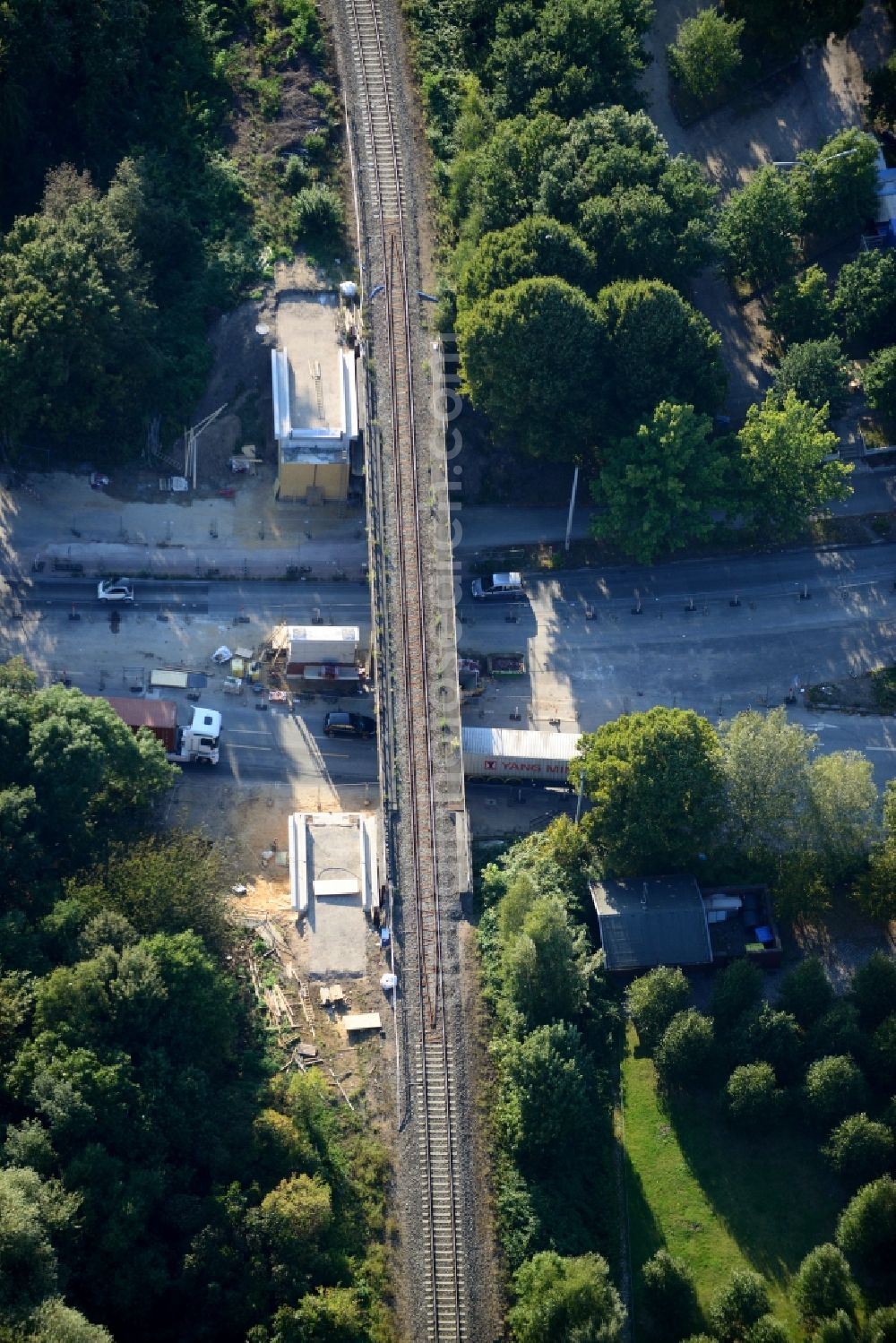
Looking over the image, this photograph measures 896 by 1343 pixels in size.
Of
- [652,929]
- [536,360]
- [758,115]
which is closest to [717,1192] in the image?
[652,929]

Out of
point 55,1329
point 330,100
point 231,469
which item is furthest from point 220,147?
point 55,1329

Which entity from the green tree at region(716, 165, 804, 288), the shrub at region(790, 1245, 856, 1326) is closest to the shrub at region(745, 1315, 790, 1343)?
the shrub at region(790, 1245, 856, 1326)

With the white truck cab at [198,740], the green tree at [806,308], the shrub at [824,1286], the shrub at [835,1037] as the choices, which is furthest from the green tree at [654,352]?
the shrub at [824,1286]

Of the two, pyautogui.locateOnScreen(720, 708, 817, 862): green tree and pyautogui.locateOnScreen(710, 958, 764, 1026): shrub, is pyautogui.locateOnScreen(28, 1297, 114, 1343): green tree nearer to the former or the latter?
pyautogui.locateOnScreen(710, 958, 764, 1026): shrub

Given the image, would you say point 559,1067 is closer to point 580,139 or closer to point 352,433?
point 352,433

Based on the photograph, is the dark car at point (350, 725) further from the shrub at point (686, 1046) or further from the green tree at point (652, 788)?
the shrub at point (686, 1046)
